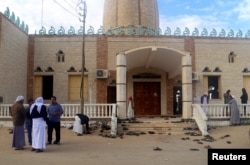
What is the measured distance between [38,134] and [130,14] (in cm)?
1408

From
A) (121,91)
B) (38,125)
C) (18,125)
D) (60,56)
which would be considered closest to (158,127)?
(121,91)

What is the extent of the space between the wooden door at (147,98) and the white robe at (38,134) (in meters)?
10.8

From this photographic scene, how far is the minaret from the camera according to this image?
874 inches

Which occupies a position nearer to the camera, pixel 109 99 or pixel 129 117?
pixel 129 117

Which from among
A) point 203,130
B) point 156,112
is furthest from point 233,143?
point 156,112

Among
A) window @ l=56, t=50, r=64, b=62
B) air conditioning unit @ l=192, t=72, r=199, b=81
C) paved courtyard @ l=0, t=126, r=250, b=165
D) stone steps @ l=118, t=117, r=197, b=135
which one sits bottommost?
paved courtyard @ l=0, t=126, r=250, b=165

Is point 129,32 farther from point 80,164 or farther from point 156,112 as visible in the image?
point 80,164

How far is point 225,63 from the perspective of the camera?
20094 millimetres

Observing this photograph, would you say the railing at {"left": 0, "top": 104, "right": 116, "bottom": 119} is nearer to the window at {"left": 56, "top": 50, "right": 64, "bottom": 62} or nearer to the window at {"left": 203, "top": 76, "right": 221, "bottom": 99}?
the window at {"left": 56, "top": 50, "right": 64, "bottom": 62}

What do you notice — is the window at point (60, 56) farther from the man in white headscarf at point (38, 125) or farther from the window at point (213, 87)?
the man in white headscarf at point (38, 125)

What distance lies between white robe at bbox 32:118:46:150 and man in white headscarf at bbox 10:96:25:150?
53cm

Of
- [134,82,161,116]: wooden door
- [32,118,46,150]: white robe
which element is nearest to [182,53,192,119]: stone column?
[134,82,161,116]: wooden door

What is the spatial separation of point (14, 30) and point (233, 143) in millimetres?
12035

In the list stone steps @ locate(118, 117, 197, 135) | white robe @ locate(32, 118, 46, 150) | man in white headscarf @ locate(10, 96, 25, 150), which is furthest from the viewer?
stone steps @ locate(118, 117, 197, 135)
